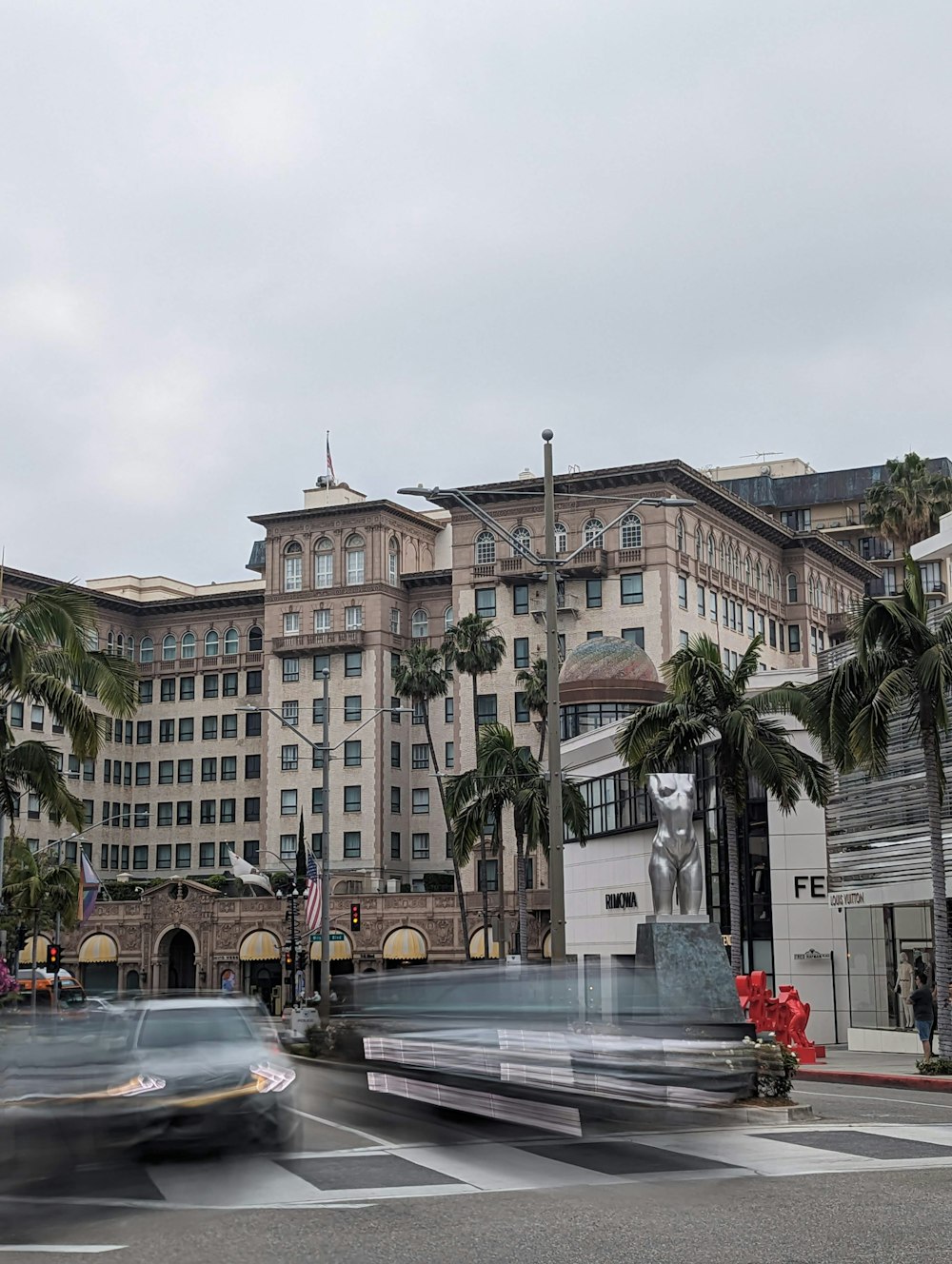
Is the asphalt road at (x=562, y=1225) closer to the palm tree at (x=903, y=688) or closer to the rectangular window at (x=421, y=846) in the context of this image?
the palm tree at (x=903, y=688)

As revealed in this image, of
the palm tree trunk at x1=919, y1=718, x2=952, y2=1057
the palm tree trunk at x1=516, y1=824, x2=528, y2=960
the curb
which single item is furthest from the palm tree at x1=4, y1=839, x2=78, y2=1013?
the palm tree trunk at x1=919, y1=718, x2=952, y2=1057

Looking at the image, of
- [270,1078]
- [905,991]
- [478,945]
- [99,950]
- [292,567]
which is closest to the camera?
[270,1078]

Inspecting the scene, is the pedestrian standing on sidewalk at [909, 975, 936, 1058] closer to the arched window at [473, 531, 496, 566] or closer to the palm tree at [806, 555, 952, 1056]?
the palm tree at [806, 555, 952, 1056]

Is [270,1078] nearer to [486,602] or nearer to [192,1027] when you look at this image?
[192,1027]

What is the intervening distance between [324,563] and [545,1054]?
289ft

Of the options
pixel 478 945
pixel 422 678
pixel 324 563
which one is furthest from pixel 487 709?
pixel 324 563

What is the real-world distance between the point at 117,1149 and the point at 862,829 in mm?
29106

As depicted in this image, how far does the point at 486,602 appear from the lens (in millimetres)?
93938

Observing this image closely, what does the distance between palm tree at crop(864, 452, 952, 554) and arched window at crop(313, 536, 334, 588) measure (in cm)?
3470

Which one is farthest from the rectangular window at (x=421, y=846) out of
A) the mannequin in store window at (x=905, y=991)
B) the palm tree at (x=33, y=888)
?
the mannequin in store window at (x=905, y=991)

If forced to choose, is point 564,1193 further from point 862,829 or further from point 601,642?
point 601,642

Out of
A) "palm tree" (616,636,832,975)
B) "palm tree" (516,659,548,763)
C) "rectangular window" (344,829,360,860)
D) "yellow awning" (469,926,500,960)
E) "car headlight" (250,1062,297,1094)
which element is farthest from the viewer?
"rectangular window" (344,829,360,860)

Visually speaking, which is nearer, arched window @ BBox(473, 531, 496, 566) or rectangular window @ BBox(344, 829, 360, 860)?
arched window @ BBox(473, 531, 496, 566)

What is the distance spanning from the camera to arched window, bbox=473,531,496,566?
94.5 meters
